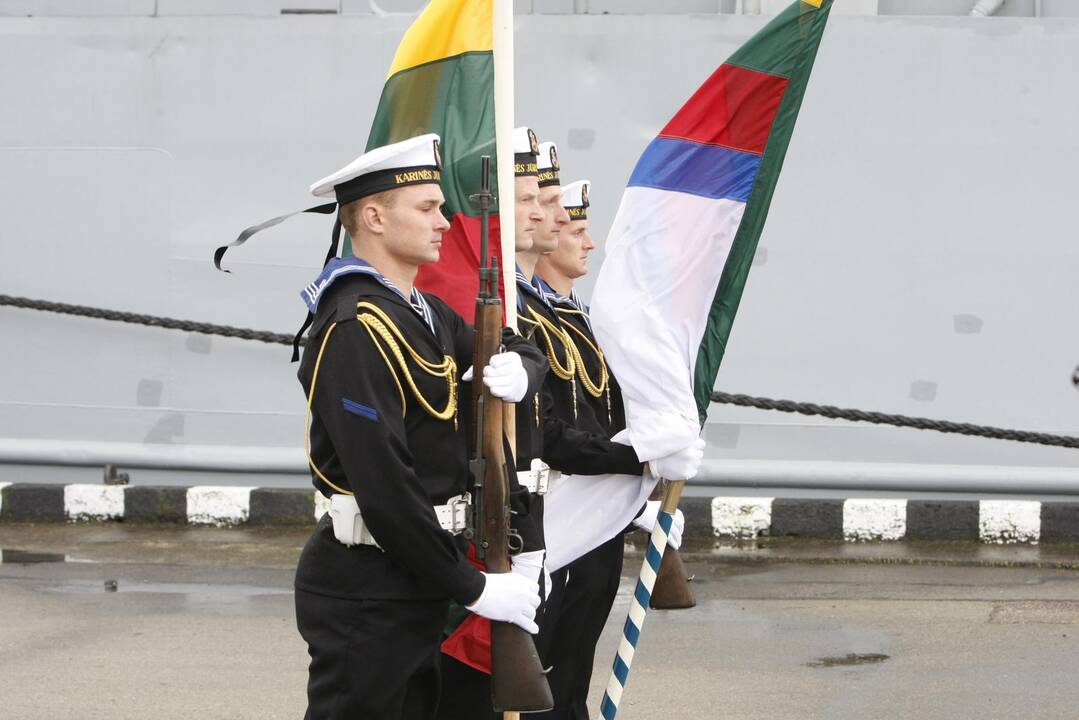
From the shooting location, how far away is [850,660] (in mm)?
4992

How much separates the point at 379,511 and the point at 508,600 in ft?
0.96

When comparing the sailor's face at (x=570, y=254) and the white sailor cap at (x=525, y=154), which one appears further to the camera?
the sailor's face at (x=570, y=254)

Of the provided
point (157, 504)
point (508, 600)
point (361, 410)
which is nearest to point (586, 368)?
point (508, 600)

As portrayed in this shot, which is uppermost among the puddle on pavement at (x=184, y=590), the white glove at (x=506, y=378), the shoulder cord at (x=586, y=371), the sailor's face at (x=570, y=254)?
the sailor's face at (x=570, y=254)

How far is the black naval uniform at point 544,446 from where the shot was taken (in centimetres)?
305

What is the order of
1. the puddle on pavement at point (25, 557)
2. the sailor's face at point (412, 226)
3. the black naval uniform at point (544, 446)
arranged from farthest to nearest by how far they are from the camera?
1. the puddle on pavement at point (25, 557)
2. the black naval uniform at point (544, 446)
3. the sailor's face at point (412, 226)

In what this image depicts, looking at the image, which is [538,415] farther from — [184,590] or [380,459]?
[184,590]

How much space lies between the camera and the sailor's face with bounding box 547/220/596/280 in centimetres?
389

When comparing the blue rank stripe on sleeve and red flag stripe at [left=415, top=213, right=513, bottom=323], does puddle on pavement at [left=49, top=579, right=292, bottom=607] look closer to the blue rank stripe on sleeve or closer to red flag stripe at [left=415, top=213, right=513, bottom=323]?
red flag stripe at [left=415, top=213, right=513, bottom=323]

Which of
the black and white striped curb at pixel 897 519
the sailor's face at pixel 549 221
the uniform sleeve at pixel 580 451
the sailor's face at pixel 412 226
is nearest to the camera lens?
the sailor's face at pixel 412 226

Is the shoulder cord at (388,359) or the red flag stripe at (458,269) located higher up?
the red flag stripe at (458,269)

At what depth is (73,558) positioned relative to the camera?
21.6 ft

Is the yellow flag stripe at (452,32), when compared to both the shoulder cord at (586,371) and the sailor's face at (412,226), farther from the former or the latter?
the shoulder cord at (586,371)

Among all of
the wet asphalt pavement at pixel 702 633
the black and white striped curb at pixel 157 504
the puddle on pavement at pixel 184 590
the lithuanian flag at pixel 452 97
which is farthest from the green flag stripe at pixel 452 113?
the black and white striped curb at pixel 157 504
